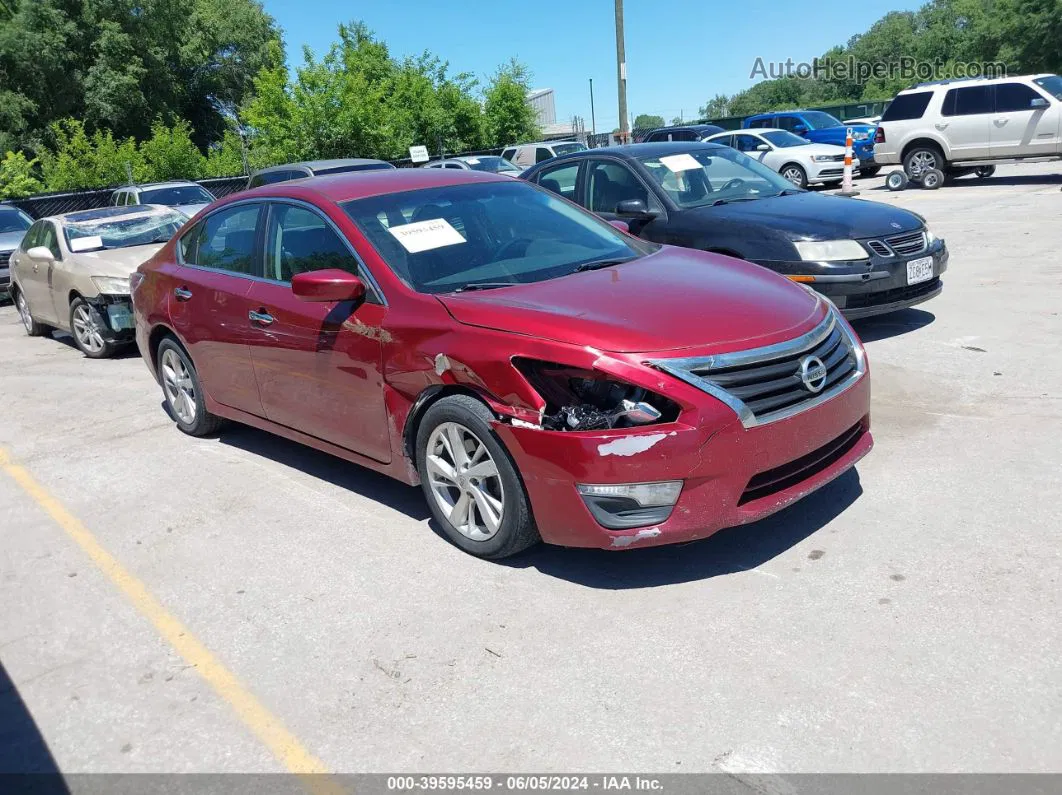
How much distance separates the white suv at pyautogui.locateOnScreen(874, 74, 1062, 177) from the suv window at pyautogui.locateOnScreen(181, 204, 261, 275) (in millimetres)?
15811

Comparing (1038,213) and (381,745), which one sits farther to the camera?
(1038,213)

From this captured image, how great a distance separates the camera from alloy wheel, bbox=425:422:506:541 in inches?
161

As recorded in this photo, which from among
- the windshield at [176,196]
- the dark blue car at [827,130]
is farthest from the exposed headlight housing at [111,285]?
the dark blue car at [827,130]

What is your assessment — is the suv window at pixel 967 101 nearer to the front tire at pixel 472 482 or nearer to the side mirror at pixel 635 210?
the side mirror at pixel 635 210

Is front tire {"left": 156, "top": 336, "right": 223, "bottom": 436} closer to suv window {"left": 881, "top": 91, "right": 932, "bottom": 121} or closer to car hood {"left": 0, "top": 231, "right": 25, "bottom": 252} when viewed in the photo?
car hood {"left": 0, "top": 231, "right": 25, "bottom": 252}

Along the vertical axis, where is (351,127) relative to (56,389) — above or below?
above

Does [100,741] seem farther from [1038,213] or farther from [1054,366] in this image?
[1038,213]

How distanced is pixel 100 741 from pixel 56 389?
6.10 m

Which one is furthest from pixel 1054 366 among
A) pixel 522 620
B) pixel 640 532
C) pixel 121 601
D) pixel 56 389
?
pixel 56 389

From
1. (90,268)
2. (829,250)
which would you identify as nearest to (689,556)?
(829,250)

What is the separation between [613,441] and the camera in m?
3.66

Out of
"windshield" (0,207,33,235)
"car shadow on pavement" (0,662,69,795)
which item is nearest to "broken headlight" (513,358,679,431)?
"car shadow on pavement" (0,662,69,795)

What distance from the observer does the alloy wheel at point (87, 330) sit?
9.59 m

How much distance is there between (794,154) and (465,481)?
18156 mm
